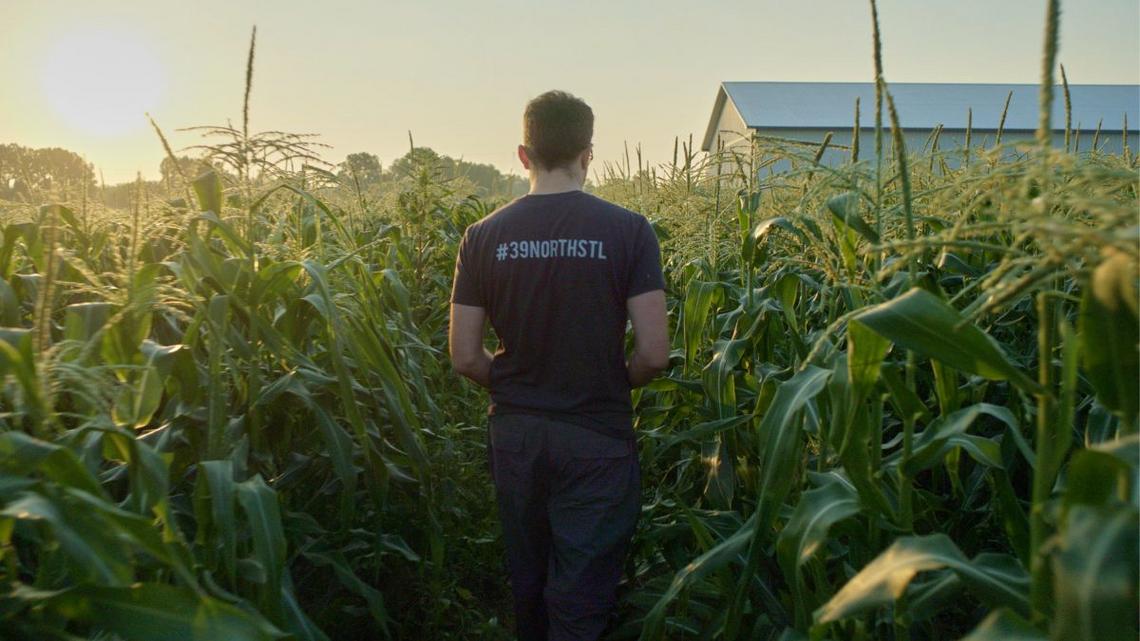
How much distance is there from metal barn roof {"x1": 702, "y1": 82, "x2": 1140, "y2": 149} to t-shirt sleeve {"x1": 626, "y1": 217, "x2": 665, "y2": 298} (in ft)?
110

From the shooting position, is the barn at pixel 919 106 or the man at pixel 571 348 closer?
the man at pixel 571 348

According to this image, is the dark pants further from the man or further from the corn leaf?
the corn leaf

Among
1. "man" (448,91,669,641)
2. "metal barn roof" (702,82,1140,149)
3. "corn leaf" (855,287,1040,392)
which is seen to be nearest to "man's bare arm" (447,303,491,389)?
"man" (448,91,669,641)

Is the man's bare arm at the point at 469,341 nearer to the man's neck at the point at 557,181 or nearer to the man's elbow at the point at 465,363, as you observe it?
the man's elbow at the point at 465,363

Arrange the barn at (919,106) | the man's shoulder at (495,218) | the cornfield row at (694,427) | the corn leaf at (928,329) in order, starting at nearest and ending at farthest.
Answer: the cornfield row at (694,427) < the corn leaf at (928,329) < the man's shoulder at (495,218) < the barn at (919,106)

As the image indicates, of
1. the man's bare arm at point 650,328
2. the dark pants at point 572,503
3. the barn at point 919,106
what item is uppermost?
the barn at point 919,106

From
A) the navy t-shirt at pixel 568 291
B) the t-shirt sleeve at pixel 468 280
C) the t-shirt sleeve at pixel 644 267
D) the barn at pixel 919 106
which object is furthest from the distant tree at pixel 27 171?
the barn at pixel 919 106

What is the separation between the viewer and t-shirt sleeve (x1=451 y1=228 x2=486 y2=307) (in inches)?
124

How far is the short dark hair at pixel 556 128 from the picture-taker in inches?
116

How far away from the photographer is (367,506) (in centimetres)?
353

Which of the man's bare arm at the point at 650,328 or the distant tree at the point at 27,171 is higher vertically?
the distant tree at the point at 27,171

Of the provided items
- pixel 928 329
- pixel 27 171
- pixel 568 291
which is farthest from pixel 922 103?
pixel 928 329

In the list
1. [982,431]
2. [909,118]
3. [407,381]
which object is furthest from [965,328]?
[909,118]

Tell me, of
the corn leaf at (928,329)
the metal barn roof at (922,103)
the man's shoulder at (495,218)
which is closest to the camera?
the corn leaf at (928,329)
